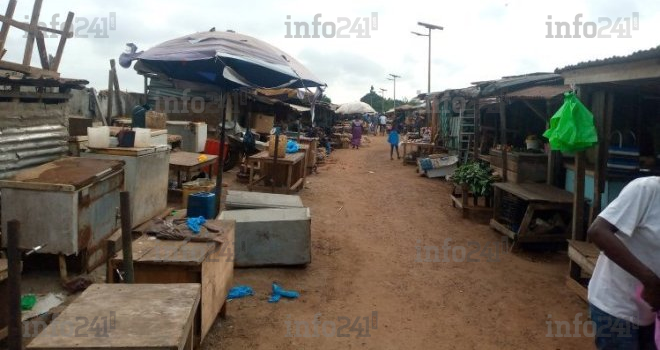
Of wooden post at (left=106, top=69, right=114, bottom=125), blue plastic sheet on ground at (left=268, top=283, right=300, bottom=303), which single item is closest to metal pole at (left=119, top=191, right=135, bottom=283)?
blue plastic sheet on ground at (left=268, top=283, right=300, bottom=303)

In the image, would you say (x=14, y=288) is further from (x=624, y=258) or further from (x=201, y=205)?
(x=201, y=205)

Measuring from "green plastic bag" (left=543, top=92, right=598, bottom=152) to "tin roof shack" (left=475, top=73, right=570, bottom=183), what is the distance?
6.50 feet

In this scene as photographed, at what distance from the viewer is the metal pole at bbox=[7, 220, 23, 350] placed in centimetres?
270

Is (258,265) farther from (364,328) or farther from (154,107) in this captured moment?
(154,107)

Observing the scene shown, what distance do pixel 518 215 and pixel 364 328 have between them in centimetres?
405

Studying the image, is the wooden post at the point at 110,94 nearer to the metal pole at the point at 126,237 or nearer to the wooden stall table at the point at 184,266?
the wooden stall table at the point at 184,266

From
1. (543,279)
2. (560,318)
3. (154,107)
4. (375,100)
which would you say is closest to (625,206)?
(560,318)

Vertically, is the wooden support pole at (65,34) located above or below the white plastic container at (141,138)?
above

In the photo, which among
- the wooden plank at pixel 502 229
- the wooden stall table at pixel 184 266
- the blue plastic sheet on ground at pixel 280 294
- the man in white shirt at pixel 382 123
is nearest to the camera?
the wooden stall table at pixel 184 266

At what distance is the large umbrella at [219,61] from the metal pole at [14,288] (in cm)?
335

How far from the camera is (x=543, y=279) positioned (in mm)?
6328

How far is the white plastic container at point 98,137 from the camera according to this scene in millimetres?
5988

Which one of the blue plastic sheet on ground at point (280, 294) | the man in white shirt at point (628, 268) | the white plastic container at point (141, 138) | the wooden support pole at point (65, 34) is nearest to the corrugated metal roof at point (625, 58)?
the man in white shirt at point (628, 268)

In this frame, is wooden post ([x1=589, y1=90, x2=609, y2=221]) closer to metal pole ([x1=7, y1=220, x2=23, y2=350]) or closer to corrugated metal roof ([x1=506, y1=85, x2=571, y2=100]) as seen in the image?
corrugated metal roof ([x1=506, y1=85, x2=571, y2=100])
